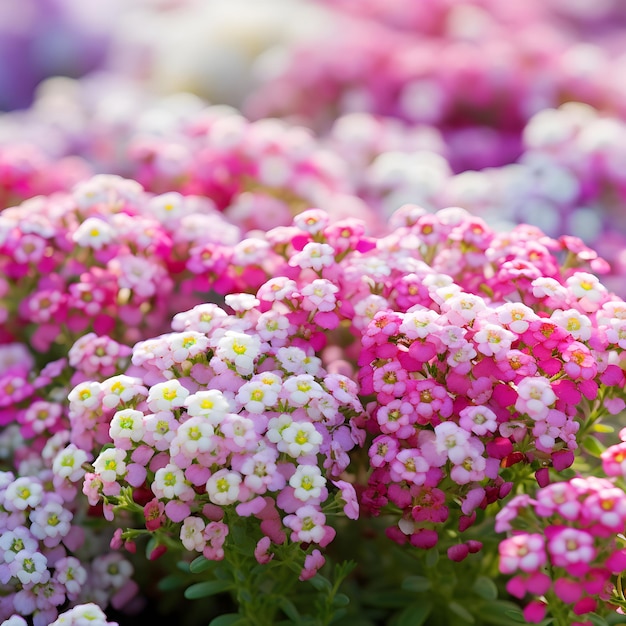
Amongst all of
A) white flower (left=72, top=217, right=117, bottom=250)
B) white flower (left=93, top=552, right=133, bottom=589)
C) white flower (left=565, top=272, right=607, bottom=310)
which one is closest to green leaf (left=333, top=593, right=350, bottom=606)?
white flower (left=93, top=552, right=133, bottom=589)

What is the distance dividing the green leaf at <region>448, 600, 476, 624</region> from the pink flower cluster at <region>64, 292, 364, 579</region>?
26 centimetres

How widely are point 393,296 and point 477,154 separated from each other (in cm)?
113

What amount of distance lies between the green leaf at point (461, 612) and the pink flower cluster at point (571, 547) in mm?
→ 264

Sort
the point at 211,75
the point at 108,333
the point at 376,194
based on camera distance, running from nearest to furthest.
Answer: the point at 108,333 < the point at 376,194 < the point at 211,75

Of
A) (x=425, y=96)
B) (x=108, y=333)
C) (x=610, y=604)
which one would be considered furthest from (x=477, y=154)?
(x=610, y=604)

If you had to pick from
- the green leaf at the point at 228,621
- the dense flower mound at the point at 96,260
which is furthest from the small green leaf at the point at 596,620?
the dense flower mound at the point at 96,260

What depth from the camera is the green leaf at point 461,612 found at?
1.20 meters

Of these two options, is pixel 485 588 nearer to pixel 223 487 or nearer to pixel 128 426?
pixel 223 487

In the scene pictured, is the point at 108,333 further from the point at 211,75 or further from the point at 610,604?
the point at 211,75

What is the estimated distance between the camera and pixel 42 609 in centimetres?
113

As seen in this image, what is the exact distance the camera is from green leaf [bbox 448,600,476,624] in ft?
3.94

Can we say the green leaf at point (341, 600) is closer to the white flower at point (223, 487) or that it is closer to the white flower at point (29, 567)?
the white flower at point (223, 487)

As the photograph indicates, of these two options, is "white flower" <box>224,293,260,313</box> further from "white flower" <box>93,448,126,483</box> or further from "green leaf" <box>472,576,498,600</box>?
"green leaf" <box>472,576,498,600</box>

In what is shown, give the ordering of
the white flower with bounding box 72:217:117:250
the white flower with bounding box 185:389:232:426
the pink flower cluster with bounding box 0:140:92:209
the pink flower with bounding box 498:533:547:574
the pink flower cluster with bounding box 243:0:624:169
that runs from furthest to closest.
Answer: the pink flower cluster with bounding box 243:0:624:169 < the pink flower cluster with bounding box 0:140:92:209 < the white flower with bounding box 72:217:117:250 < the white flower with bounding box 185:389:232:426 < the pink flower with bounding box 498:533:547:574
